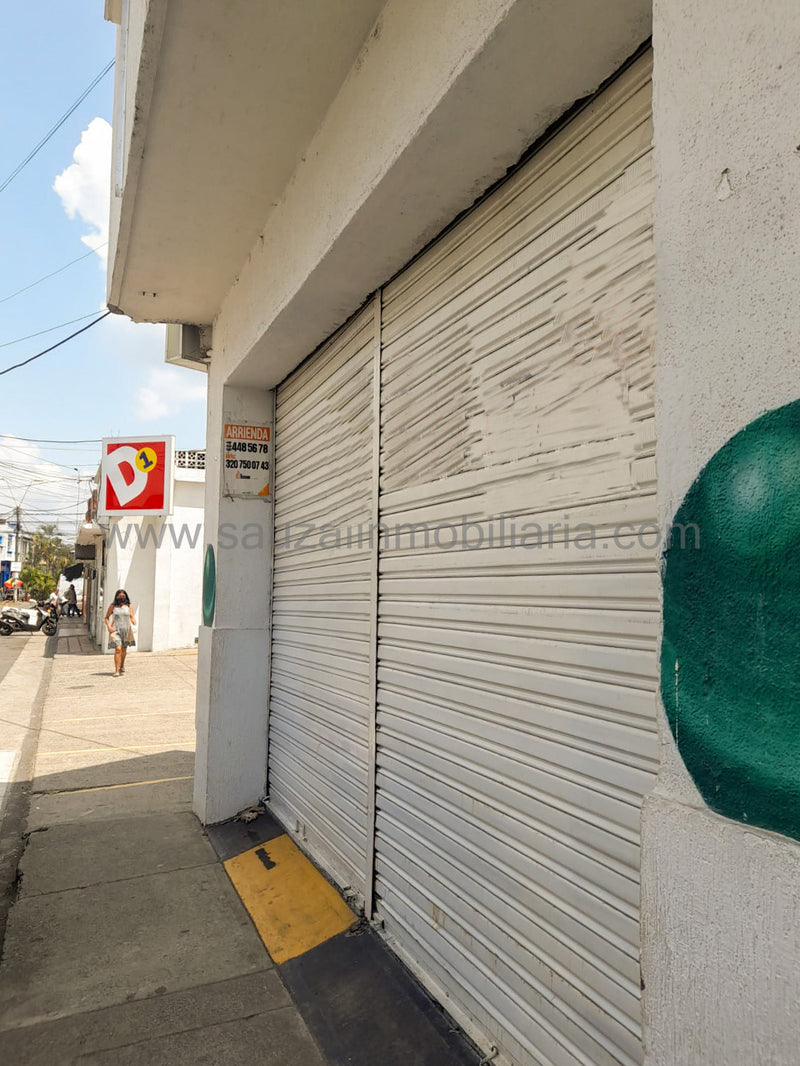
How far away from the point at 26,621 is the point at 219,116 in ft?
77.4

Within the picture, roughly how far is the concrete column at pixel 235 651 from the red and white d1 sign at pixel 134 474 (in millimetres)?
9976

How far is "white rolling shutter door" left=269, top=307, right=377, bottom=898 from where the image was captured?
4113 mm

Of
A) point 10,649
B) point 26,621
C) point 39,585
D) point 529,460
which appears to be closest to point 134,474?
point 10,649

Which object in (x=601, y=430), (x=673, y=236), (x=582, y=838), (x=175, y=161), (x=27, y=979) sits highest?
(x=175, y=161)

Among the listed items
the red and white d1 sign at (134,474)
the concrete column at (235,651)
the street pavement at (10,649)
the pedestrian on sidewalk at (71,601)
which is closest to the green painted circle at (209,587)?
the concrete column at (235,651)

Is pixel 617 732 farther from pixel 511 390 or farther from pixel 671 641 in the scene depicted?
pixel 511 390

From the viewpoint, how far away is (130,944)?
3863 millimetres

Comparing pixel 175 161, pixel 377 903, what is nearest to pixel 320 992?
pixel 377 903

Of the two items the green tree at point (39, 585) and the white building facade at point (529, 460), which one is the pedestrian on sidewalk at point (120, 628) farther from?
the green tree at point (39, 585)

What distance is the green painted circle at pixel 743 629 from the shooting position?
1221 mm

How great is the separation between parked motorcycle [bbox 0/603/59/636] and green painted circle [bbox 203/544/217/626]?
20.3 meters

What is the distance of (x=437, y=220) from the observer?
3.28 metres

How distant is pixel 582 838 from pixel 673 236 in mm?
1768

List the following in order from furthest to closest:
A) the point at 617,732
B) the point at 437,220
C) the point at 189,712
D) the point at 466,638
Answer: the point at 189,712, the point at 437,220, the point at 466,638, the point at 617,732
